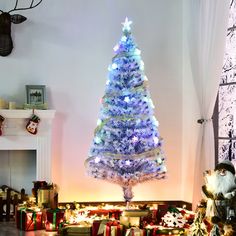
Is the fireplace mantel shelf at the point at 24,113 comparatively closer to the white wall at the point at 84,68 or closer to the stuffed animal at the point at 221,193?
the white wall at the point at 84,68

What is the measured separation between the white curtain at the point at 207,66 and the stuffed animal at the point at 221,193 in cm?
118

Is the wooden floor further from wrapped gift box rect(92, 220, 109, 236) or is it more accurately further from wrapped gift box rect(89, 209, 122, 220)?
wrapped gift box rect(89, 209, 122, 220)

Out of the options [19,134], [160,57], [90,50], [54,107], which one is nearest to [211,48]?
[160,57]

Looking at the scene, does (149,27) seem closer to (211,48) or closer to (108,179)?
(211,48)

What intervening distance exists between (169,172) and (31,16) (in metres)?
2.35

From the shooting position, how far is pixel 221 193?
3.91 m

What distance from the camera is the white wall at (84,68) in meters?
5.56

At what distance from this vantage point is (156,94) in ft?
19.4

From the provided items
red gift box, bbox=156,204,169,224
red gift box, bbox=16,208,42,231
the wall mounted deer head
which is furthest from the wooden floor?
the wall mounted deer head

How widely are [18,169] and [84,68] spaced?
4.36 feet

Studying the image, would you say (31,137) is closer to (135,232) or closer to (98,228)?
(98,228)

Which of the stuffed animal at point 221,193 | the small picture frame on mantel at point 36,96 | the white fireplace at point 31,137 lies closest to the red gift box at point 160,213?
the stuffed animal at point 221,193

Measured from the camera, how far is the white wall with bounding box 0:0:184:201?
18.2 ft

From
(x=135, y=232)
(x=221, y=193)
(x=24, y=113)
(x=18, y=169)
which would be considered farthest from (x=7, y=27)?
(x=221, y=193)
